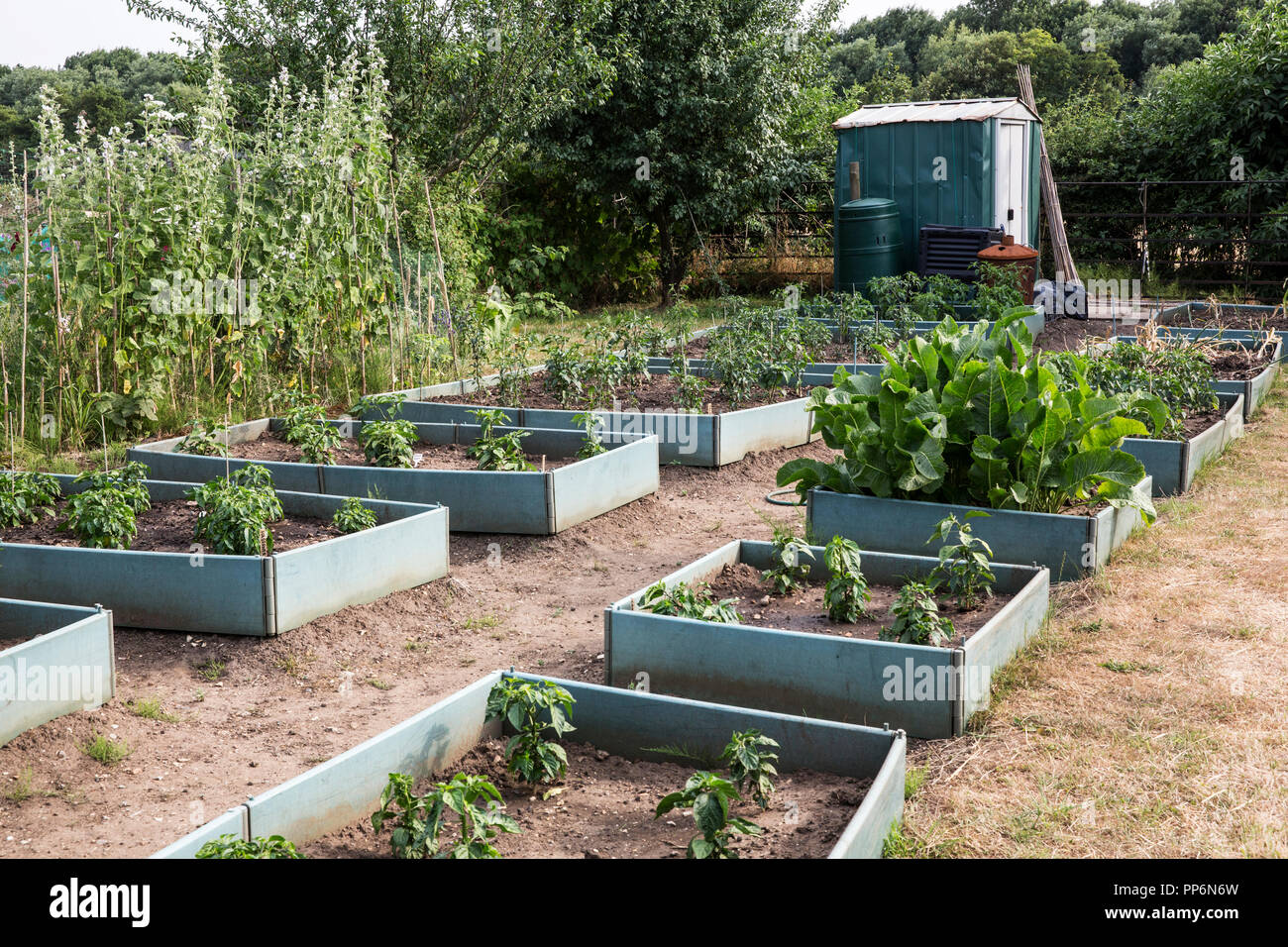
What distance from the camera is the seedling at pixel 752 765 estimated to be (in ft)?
9.53

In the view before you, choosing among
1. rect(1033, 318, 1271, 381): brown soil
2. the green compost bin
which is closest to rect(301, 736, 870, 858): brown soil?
rect(1033, 318, 1271, 381): brown soil

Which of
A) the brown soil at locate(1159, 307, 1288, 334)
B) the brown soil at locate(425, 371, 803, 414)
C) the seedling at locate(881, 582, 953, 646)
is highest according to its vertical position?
the brown soil at locate(1159, 307, 1288, 334)

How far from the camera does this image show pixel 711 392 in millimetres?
8367

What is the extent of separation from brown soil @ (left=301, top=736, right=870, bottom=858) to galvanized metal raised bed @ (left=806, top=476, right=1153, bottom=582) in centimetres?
206

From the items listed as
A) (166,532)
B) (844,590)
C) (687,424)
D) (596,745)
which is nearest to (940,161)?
(687,424)

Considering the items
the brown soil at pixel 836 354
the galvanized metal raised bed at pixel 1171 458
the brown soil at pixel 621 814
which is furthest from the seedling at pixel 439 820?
the brown soil at pixel 836 354

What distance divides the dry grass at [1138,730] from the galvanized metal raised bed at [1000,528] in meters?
0.14

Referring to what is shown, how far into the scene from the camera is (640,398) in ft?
27.0

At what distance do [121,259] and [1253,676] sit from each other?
21.0ft

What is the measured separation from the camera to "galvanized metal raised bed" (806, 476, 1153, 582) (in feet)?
16.0

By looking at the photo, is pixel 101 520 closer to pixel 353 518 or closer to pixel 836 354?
pixel 353 518

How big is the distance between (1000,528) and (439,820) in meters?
3.20

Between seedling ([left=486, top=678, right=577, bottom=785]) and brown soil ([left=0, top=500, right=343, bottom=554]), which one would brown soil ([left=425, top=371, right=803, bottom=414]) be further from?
seedling ([left=486, top=678, right=577, bottom=785])

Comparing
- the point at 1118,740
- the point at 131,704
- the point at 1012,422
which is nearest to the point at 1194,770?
the point at 1118,740
